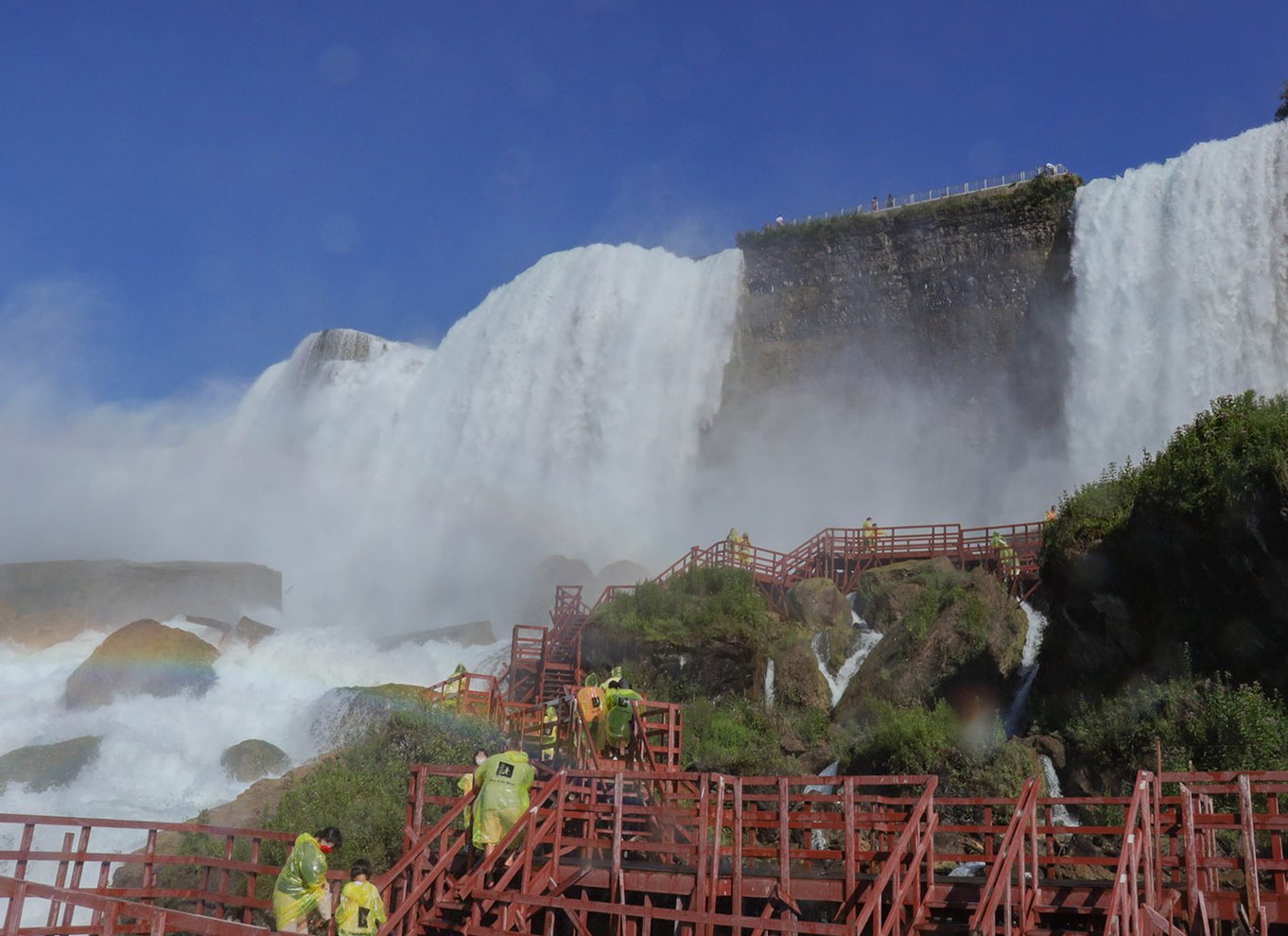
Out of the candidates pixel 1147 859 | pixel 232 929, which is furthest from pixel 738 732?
pixel 232 929

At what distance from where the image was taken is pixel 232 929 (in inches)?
226

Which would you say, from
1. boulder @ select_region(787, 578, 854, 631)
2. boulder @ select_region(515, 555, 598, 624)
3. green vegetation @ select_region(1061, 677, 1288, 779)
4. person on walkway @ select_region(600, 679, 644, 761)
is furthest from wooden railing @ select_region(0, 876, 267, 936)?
boulder @ select_region(515, 555, 598, 624)

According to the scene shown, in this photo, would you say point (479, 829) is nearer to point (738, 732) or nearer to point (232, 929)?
point (232, 929)

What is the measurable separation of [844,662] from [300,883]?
61.8ft

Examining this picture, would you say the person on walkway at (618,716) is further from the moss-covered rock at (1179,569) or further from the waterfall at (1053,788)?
the moss-covered rock at (1179,569)

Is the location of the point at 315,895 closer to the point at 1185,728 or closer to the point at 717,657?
the point at 1185,728

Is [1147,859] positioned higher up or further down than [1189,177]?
further down

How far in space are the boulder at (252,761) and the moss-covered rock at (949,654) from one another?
13.3 metres

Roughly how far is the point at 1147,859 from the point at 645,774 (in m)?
4.75

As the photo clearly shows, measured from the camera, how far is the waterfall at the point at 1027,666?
23.4 meters

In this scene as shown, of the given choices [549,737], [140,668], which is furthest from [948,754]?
[140,668]

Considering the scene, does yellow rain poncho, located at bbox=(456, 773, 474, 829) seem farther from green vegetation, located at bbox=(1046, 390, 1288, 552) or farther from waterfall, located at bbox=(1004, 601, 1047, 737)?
waterfall, located at bbox=(1004, 601, 1047, 737)

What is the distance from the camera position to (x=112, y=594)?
45719mm

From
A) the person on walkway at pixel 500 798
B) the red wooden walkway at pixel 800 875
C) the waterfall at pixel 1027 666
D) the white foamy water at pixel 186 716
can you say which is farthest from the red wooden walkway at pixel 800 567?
the person on walkway at pixel 500 798
